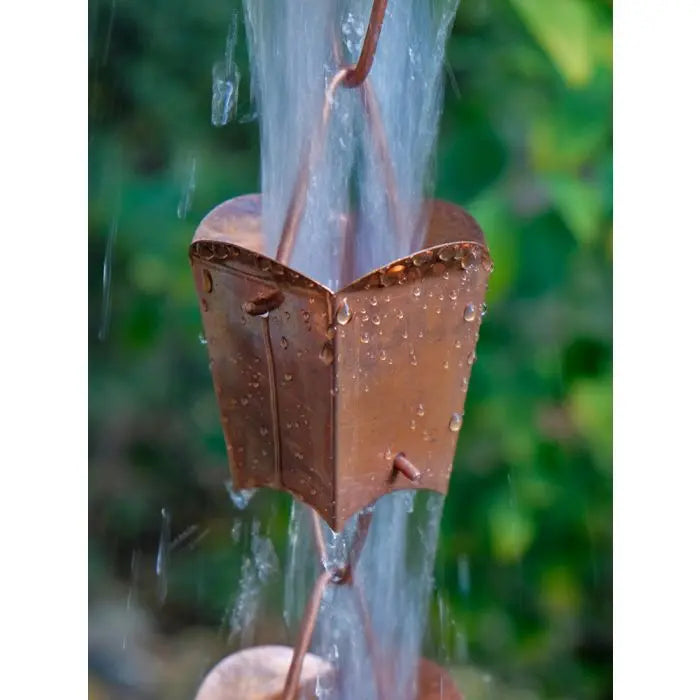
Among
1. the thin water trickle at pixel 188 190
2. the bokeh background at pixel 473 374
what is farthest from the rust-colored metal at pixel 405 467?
the thin water trickle at pixel 188 190

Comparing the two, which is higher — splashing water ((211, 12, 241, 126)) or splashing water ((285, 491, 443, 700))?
splashing water ((211, 12, 241, 126))

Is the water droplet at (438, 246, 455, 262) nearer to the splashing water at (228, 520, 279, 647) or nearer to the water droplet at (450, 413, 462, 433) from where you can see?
the water droplet at (450, 413, 462, 433)

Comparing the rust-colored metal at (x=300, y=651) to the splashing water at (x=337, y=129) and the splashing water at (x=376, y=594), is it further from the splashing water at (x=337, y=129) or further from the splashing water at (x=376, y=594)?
the splashing water at (x=337, y=129)

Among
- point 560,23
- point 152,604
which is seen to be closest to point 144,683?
point 152,604

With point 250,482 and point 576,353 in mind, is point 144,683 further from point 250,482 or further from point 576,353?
point 576,353

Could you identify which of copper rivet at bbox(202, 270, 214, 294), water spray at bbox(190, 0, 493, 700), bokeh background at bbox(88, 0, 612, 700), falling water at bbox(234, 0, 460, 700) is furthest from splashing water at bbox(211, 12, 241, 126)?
copper rivet at bbox(202, 270, 214, 294)

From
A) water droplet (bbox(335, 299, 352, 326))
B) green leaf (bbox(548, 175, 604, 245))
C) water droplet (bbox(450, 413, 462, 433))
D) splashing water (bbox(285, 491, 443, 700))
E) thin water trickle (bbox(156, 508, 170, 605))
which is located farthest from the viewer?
thin water trickle (bbox(156, 508, 170, 605))
